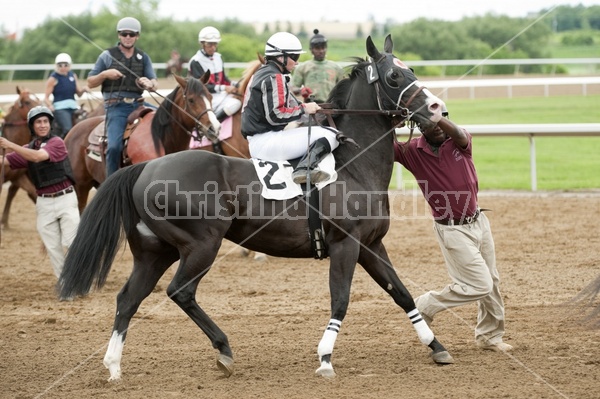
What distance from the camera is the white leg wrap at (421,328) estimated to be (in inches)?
247

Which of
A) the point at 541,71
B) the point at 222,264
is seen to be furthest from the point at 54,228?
the point at 541,71

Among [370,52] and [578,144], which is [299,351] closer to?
[370,52]

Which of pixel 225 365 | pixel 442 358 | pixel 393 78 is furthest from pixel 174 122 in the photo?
pixel 442 358

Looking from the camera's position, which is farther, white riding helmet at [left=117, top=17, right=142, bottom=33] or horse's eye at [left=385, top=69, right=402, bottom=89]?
white riding helmet at [left=117, top=17, right=142, bottom=33]

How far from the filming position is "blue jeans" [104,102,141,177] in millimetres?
10250

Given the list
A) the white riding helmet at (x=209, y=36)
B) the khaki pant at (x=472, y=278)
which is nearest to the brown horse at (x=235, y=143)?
the white riding helmet at (x=209, y=36)

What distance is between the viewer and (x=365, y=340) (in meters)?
7.00

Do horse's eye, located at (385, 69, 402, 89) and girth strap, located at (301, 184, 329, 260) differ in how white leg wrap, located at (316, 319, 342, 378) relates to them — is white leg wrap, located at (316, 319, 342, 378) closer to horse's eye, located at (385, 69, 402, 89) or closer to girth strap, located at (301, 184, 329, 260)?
girth strap, located at (301, 184, 329, 260)

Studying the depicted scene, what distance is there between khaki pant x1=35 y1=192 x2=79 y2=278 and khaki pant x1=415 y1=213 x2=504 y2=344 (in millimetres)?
4295

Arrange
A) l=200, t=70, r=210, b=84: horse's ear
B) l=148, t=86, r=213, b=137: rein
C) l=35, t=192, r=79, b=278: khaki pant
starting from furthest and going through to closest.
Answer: l=200, t=70, r=210, b=84: horse's ear < l=148, t=86, r=213, b=137: rein < l=35, t=192, r=79, b=278: khaki pant

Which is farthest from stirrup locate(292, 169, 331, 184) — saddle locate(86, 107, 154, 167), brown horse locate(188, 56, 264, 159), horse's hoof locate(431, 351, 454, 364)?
saddle locate(86, 107, 154, 167)

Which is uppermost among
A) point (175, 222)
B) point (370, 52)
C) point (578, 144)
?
point (370, 52)

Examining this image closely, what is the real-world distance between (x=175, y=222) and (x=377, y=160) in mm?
1576

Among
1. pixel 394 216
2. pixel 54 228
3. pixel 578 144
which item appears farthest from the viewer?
pixel 578 144
